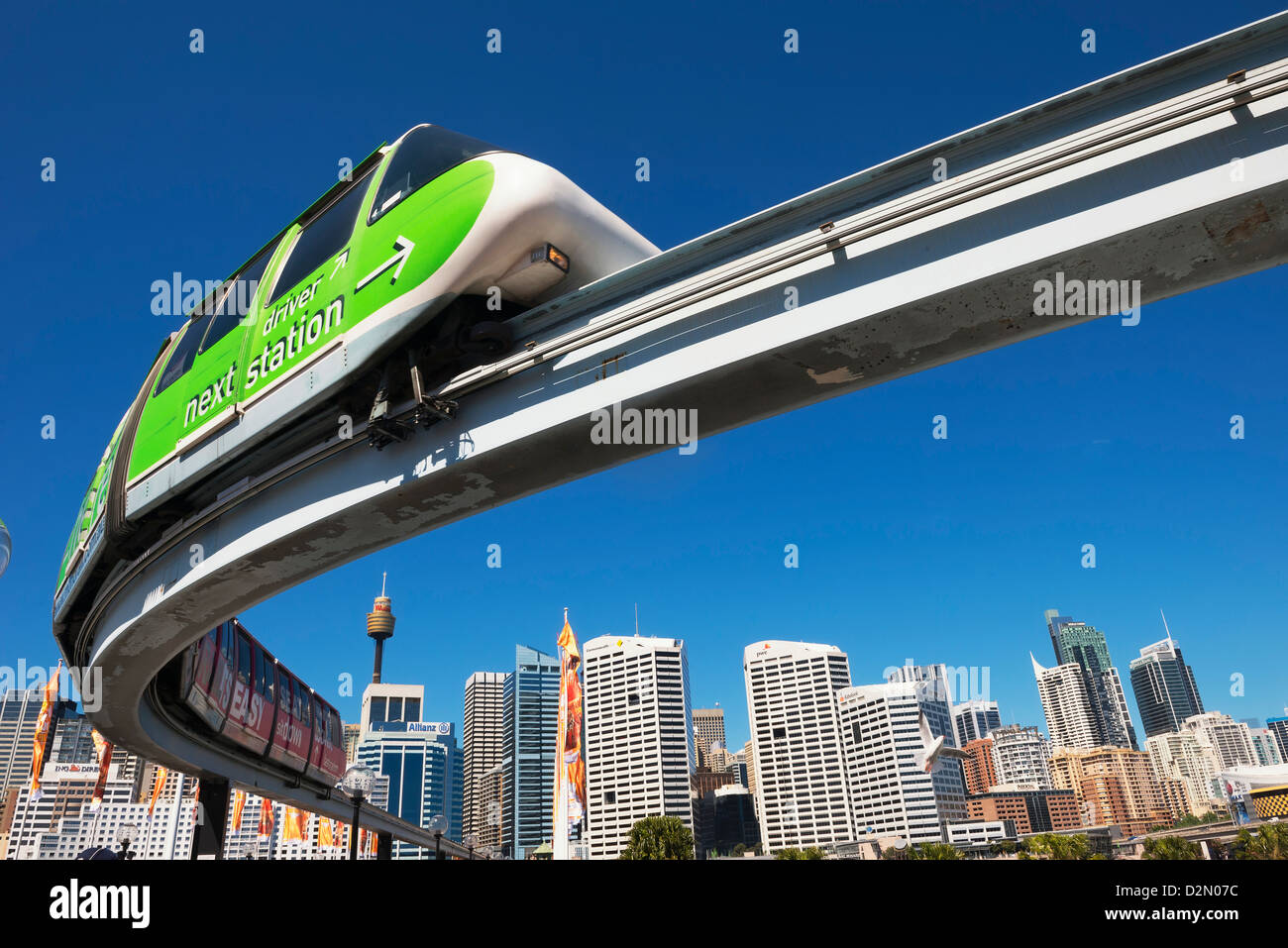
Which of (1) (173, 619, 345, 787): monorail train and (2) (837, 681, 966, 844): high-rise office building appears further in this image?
(2) (837, 681, 966, 844): high-rise office building

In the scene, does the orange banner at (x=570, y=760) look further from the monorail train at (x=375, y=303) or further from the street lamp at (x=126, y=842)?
the monorail train at (x=375, y=303)

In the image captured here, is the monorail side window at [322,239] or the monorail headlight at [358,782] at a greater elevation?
the monorail side window at [322,239]

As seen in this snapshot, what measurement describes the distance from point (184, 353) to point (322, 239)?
405 centimetres

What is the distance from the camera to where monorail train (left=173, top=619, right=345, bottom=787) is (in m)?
20.4

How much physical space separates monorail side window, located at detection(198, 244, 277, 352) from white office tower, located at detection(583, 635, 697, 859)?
514 ft

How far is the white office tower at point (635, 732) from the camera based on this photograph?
159250 mm

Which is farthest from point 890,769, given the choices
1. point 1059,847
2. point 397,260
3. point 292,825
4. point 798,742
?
point 397,260

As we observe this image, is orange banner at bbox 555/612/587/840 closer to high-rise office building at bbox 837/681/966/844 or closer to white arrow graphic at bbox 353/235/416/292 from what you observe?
white arrow graphic at bbox 353/235/416/292

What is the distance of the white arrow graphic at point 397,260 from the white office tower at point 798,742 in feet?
554

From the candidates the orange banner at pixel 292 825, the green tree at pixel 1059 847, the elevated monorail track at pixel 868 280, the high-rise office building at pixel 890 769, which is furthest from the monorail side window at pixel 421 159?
the high-rise office building at pixel 890 769

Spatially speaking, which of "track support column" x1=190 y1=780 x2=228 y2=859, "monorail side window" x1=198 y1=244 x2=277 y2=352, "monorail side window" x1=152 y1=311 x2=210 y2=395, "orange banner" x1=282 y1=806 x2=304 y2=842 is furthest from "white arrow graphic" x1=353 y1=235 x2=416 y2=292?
"orange banner" x1=282 y1=806 x2=304 y2=842
